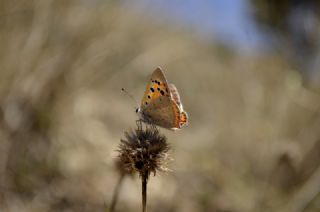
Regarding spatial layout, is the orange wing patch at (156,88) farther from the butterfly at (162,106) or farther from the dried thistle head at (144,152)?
the dried thistle head at (144,152)

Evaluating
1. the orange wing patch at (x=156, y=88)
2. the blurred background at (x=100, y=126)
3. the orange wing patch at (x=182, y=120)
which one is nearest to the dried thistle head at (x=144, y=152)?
the orange wing patch at (x=182, y=120)

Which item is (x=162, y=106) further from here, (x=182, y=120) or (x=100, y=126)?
(x=100, y=126)

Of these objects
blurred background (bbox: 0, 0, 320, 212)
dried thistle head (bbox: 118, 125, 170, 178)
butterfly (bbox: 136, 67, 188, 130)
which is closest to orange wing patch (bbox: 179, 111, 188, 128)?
butterfly (bbox: 136, 67, 188, 130)

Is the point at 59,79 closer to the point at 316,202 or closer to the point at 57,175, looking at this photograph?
the point at 57,175

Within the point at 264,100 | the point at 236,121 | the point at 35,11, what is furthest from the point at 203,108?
the point at 35,11

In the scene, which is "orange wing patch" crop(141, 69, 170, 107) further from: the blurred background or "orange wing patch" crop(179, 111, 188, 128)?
the blurred background
